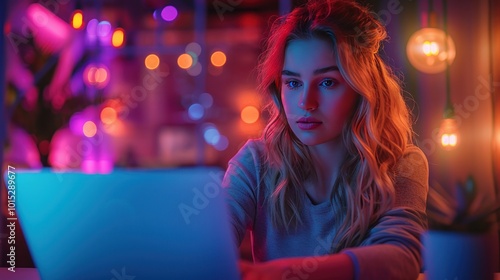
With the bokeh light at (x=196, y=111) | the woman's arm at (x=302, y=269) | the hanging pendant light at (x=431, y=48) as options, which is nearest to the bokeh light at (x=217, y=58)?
the bokeh light at (x=196, y=111)

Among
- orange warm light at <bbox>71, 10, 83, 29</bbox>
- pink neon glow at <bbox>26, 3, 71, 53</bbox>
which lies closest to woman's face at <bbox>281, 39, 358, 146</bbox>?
pink neon glow at <bbox>26, 3, 71, 53</bbox>

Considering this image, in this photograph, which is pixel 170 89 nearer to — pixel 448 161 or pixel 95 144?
pixel 95 144

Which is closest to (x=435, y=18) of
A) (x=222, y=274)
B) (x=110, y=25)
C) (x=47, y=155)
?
(x=222, y=274)

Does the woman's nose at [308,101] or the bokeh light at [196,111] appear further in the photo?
the bokeh light at [196,111]

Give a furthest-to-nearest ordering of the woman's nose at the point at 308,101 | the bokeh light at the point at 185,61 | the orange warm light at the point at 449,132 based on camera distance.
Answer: the bokeh light at the point at 185,61
the orange warm light at the point at 449,132
the woman's nose at the point at 308,101

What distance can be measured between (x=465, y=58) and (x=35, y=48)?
2.72 meters

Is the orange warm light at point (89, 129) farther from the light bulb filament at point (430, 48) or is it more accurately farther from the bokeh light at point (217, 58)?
the light bulb filament at point (430, 48)

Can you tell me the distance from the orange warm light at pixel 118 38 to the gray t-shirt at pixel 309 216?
150 inches

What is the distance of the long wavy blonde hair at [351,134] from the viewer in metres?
1.17

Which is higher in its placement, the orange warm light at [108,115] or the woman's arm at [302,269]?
the orange warm light at [108,115]

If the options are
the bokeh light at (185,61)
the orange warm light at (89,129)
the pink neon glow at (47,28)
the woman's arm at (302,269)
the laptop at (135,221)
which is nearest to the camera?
the laptop at (135,221)

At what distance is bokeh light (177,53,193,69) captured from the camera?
15.6ft

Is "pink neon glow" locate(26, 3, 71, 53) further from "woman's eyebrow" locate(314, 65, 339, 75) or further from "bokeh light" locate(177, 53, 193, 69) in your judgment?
"woman's eyebrow" locate(314, 65, 339, 75)

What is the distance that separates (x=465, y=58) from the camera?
2611 millimetres
